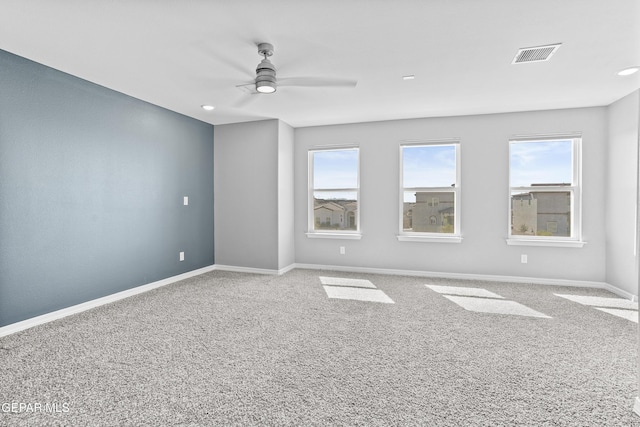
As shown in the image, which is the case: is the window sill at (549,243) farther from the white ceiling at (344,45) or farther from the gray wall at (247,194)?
the gray wall at (247,194)

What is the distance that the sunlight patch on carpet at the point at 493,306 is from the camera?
324 centimetres

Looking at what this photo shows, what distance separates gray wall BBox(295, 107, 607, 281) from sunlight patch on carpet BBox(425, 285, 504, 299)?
655mm

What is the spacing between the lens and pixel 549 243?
4.35m

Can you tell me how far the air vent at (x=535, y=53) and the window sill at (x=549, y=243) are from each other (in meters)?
2.54

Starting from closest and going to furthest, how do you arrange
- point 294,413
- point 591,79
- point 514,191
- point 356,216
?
1. point 294,413
2. point 591,79
3. point 514,191
4. point 356,216

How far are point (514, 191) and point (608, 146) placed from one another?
117cm

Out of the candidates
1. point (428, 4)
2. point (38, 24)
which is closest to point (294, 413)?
point (428, 4)

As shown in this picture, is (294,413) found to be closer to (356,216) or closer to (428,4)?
(428,4)

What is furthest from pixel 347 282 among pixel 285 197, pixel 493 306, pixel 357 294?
pixel 493 306

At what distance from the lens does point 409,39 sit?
2488mm

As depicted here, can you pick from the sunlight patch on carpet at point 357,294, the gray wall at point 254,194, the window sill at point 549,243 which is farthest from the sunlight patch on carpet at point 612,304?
the gray wall at point 254,194

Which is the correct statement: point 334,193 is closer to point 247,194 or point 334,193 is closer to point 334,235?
point 334,235

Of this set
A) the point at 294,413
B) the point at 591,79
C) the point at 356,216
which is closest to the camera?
the point at 294,413

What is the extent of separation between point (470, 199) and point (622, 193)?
167 cm
